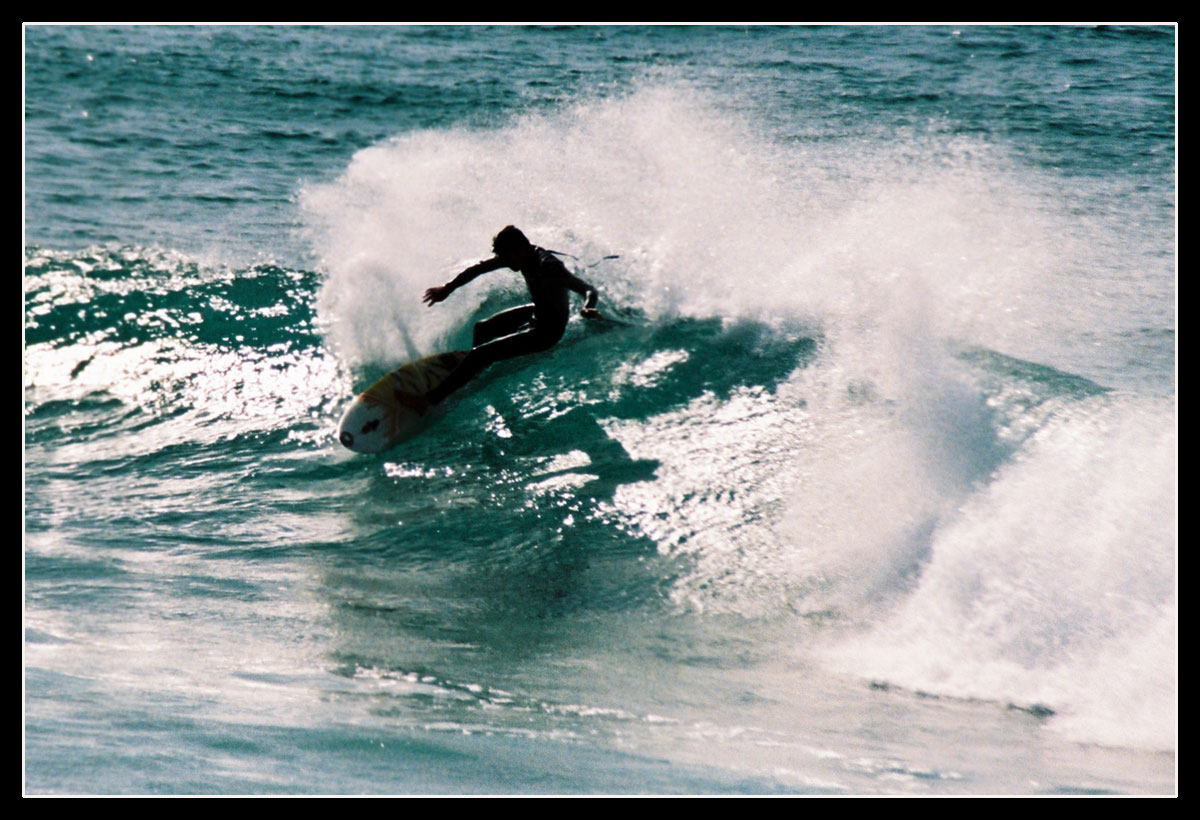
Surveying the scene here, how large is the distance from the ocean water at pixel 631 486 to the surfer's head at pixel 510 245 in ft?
3.93

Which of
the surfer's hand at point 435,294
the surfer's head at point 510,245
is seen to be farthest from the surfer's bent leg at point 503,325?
the surfer's head at point 510,245

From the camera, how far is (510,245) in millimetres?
7250

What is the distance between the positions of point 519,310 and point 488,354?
47 centimetres

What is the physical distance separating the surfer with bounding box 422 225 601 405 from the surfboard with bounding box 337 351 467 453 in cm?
11

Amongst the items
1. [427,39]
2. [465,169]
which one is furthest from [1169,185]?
[427,39]

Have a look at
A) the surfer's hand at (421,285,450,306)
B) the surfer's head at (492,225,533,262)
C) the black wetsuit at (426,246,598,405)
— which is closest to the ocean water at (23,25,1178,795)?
the black wetsuit at (426,246,598,405)

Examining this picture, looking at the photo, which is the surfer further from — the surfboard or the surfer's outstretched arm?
the surfboard

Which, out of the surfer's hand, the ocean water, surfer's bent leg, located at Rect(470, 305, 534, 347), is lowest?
the ocean water

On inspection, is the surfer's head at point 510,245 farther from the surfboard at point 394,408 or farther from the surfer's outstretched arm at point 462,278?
the surfboard at point 394,408

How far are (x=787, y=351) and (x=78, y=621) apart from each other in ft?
18.2

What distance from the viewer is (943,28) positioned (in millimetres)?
21938

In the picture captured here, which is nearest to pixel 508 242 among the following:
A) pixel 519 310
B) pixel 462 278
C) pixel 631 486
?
pixel 462 278

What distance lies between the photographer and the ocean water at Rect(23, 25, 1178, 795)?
469 cm
